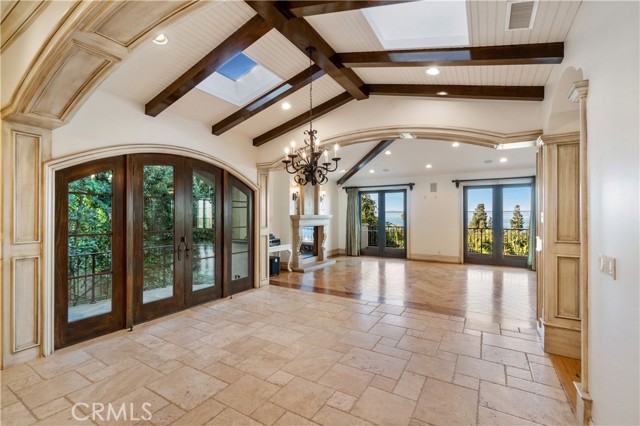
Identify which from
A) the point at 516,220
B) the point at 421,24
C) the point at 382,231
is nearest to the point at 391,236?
the point at 382,231

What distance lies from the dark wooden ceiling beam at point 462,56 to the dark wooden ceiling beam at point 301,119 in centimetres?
119

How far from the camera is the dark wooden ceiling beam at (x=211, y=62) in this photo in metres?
2.96

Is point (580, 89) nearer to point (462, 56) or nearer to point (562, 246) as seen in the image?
point (462, 56)

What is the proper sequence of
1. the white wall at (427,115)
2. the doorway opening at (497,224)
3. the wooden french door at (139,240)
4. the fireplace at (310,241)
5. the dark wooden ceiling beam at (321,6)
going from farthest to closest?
the fireplace at (310,241) → the doorway opening at (497,224) → the white wall at (427,115) → the wooden french door at (139,240) → the dark wooden ceiling beam at (321,6)

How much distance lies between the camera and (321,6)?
101 inches

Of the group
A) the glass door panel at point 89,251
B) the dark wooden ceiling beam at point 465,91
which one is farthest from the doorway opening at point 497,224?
the glass door panel at point 89,251

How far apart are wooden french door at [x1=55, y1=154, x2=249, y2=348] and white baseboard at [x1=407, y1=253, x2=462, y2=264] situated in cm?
619

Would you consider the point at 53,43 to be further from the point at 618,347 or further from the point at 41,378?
the point at 618,347

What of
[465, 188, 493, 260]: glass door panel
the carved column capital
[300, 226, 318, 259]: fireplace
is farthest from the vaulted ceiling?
[465, 188, 493, 260]: glass door panel

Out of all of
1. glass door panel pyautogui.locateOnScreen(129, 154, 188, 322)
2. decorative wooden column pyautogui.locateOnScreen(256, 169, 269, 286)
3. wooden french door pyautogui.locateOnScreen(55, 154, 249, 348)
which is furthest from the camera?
decorative wooden column pyautogui.locateOnScreen(256, 169, 269, 286)

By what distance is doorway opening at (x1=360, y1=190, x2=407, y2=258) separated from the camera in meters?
10.0

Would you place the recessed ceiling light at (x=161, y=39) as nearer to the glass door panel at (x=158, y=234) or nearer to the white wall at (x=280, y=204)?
the glass door panel at (x=158, y=234)

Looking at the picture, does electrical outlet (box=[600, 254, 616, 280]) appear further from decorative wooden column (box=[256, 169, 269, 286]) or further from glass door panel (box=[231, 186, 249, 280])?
decorative wooden column (box=[256, 169, 269, 286])

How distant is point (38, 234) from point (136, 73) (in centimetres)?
201
